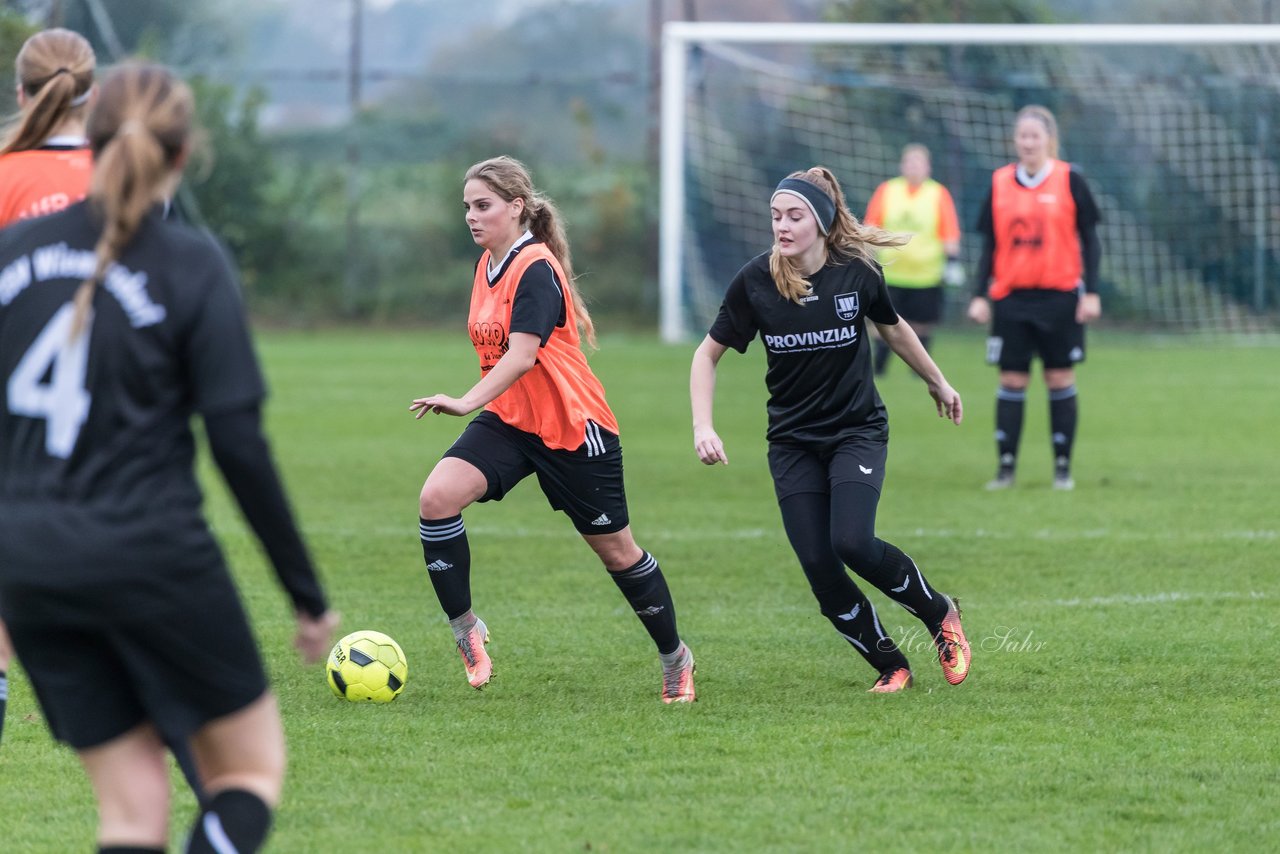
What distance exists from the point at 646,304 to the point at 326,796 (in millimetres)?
20296

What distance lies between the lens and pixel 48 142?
4.07 metres

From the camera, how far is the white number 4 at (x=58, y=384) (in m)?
2.67

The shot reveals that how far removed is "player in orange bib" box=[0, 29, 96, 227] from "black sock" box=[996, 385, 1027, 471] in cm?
710

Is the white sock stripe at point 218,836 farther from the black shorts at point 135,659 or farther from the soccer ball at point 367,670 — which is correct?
the soccer ball at point 367,670

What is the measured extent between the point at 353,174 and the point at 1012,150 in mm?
9764

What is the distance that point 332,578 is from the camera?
7648 mm

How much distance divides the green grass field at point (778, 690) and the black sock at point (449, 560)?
1.04 feet

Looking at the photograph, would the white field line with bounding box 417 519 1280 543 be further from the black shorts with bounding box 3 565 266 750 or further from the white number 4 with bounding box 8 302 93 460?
the white number 4 with bounding box 8 302 93 460

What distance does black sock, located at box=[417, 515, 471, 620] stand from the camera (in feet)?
18.2

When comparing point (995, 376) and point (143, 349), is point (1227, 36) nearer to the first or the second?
point (995, 376)

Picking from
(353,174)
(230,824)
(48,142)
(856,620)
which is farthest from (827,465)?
(353,174)

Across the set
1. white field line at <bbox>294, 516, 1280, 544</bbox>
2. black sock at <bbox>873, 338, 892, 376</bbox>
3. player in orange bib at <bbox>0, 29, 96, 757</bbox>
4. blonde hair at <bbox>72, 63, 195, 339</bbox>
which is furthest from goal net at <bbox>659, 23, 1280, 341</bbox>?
blonde hair at <bbox>72, 63, 195, 339</bbox>

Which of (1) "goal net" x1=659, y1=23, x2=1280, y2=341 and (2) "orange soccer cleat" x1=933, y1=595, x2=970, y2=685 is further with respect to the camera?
(1) "goal net" x1=659, y1=23, x2=1280, y2=341

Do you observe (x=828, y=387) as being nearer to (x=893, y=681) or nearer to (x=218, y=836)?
(x=893, y=681)
